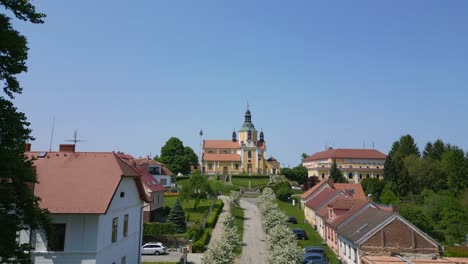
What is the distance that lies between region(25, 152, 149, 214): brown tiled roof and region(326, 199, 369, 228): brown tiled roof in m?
21.5

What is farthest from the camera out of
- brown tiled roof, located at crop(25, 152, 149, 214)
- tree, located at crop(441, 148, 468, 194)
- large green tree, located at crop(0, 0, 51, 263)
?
tree, located at crop(441, 148, 468, 194)

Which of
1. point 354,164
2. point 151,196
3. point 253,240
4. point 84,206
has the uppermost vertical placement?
point 354,164

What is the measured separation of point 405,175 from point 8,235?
278ft

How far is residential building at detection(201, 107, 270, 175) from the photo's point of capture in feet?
393


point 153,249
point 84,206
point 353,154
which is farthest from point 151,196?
point 353,154

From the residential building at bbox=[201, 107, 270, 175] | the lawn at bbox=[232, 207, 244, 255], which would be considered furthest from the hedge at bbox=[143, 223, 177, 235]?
the residential building at bbox=[201, 107, 270, 175]

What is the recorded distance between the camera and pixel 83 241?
64.1 feet

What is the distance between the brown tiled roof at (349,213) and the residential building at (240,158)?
81289 millimetres

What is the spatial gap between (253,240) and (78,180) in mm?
24589

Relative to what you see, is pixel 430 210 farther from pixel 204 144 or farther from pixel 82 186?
pixel 204 144

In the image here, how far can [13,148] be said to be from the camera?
36.7 feet

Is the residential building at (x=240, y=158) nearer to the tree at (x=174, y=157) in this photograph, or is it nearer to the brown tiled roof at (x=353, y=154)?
the tree at (x=174, y=157)

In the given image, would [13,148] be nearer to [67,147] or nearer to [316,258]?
[67,147]

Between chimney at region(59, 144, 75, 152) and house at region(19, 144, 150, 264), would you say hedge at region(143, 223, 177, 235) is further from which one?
chimney at region(59, 144, 75, 152)
